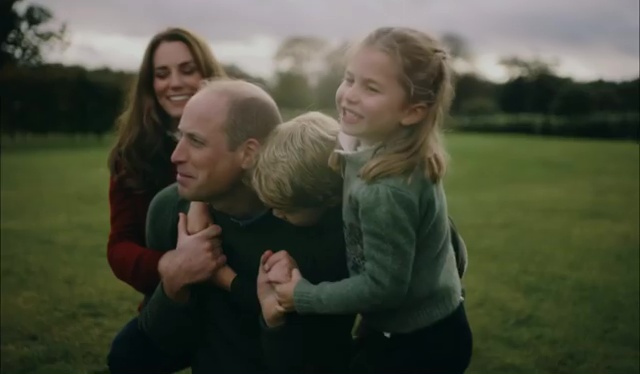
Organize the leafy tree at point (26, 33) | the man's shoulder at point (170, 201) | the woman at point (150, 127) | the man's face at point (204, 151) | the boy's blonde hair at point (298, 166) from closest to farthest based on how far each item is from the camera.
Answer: the boy's blonde hair at point (298, 166), the man's face at point (204, 151), the man's shoulder at point (170, 201), the woman at point (150, 127), the leafy tree at point (26, 33)

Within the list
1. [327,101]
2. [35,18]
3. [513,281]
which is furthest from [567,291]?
[35,18]

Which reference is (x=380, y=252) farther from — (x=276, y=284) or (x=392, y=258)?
(x=276, y=284)

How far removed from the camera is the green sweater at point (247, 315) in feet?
5.88

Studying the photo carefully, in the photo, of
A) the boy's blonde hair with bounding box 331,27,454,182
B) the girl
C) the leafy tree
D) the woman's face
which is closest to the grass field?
the leafy tree

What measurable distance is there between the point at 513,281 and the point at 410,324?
109 inches

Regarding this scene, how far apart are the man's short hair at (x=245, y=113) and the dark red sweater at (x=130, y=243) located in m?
0.45

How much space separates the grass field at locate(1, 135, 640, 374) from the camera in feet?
11.0

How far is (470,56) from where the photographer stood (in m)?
3.65

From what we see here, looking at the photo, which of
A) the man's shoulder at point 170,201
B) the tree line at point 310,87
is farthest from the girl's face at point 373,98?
the tree line at point 310,87

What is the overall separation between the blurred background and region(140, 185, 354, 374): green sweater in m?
1.04

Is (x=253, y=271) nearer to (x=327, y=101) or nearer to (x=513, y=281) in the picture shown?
(x=327, y=101)

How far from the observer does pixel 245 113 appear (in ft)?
5.90

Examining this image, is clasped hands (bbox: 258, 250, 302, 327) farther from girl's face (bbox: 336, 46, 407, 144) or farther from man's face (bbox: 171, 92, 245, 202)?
girl's face (bbox: 336, 46, 407, 144)

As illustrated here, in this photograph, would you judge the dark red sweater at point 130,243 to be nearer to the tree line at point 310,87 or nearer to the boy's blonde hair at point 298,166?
the boy's blonde hair at point 298,166
